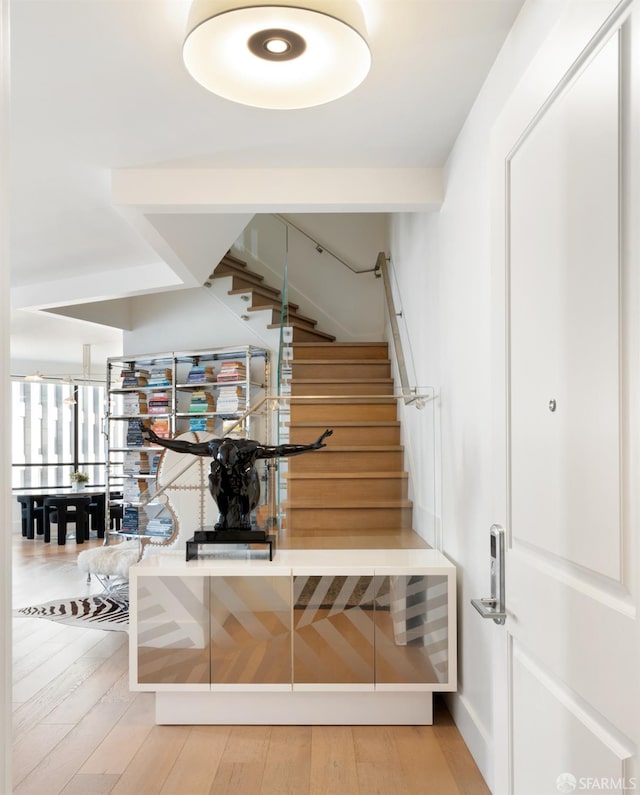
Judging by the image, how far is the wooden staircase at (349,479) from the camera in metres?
3.37

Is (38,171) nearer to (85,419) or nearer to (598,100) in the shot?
(598,100)

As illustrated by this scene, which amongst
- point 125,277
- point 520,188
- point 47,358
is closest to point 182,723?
point 520,188

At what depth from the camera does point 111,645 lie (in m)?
4.29

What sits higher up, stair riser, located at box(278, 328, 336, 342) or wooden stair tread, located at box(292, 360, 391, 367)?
stair riser, located at box(278, 328, 336, 342)

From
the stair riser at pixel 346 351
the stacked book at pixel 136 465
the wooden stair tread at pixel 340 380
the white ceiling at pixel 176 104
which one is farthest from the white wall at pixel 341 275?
the stacked book at pixel 136 465

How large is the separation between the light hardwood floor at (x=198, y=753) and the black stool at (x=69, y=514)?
5.05 meters

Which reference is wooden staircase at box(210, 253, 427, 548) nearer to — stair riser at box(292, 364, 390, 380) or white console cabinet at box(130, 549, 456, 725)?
white console cabinet at box(130, 549, 456, 725)

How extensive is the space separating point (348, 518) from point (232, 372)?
364cm

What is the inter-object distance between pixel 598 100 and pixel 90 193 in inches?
126

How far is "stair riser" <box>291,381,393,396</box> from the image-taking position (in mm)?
5398

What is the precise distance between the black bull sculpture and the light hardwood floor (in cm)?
96

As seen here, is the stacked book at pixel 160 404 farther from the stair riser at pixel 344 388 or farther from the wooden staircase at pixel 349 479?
the wooden staircase at pixel 349 479

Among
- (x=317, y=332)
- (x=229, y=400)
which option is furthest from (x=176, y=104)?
(x=229, y=400)

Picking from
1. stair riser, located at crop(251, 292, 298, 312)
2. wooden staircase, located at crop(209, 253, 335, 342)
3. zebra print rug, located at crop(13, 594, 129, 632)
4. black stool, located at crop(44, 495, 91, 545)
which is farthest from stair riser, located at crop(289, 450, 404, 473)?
black stool, located at crop(44, 495, 91, 545)
